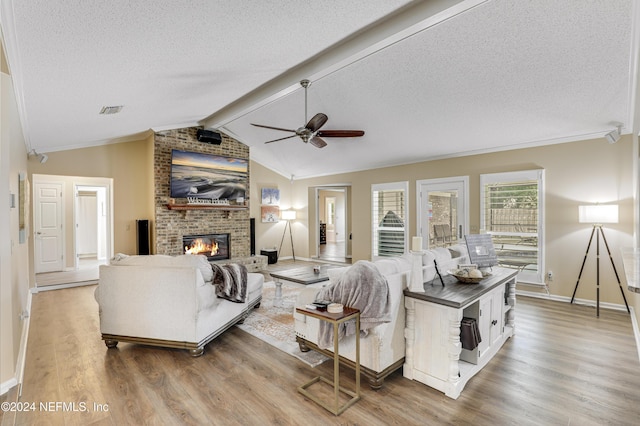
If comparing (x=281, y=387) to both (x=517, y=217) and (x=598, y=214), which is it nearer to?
(x=598, y=214)

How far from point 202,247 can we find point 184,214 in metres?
0.83

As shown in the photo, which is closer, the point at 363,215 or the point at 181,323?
the point at 181,323

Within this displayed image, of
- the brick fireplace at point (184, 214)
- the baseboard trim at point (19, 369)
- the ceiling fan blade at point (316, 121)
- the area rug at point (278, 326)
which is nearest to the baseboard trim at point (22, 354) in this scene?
the baseboard trim at point (19, 369)

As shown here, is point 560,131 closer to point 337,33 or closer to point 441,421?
point 337,33

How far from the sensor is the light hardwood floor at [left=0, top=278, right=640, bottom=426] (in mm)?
2148

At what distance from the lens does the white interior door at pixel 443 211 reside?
591 centimetres

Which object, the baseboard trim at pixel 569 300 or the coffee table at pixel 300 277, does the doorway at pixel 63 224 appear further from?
the baseboard trim at pixel 569 300

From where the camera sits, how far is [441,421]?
210 cm

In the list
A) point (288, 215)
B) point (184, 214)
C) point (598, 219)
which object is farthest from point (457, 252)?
point (288, 215)

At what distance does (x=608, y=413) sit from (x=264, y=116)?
5629 mm

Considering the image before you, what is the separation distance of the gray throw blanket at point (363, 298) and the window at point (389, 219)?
454cm

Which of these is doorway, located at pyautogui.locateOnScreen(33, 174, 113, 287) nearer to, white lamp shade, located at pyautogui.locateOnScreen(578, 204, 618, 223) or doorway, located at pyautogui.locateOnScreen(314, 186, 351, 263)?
doorway, located at pyautogui.locateOnScreen(314, 186, 351, 263)

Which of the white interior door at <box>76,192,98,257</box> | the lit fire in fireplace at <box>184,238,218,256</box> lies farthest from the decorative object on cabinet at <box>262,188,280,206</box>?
the white interior door at <box>76,192,98,257</box>

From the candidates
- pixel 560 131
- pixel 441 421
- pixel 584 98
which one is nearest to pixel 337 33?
pixel 584 98
